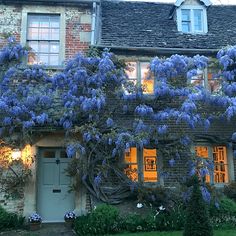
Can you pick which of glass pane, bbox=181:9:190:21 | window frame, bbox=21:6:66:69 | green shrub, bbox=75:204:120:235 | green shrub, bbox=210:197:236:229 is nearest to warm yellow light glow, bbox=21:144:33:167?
green shrub, bbox=75:204:120:235

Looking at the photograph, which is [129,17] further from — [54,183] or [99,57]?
[54,183]

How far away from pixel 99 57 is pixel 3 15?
148 inches

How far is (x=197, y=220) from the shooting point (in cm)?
868

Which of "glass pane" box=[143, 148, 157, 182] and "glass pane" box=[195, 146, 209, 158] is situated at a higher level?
"glass pane" box=[195, 146, 209, 158]

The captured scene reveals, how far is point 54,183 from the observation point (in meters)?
12.4

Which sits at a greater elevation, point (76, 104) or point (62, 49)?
point (62, 49)

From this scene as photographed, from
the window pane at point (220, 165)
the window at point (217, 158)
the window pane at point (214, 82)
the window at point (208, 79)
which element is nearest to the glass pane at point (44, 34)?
the window at point (208, 79)

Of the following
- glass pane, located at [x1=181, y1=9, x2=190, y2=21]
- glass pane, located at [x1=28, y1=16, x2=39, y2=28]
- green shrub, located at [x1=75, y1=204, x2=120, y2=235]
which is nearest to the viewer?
green shrub, located at [x1=75, y1=204, x2=120, y2=235]

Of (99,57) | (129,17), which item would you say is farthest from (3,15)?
(129,17)

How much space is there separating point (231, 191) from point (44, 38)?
804 cm

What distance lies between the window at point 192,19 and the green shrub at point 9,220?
9001mm

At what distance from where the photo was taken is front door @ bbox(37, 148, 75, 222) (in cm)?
1221

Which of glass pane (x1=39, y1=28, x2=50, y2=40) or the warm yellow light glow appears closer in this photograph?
the warm yellow light glow

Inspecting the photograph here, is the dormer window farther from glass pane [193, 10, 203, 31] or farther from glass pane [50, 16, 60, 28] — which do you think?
glass pane [50, 16, 60, 28]
